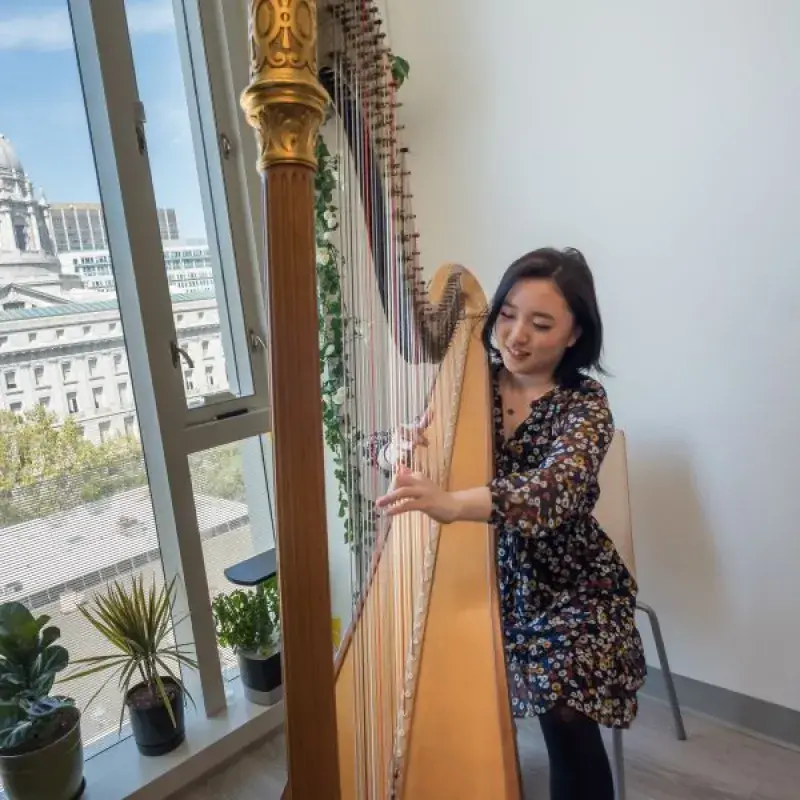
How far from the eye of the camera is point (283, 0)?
0.44 meters

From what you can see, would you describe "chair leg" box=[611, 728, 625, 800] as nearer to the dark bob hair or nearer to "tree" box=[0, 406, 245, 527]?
the dark bob hair

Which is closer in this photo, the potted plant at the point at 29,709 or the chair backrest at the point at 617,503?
the potted plant at the point at 29,709

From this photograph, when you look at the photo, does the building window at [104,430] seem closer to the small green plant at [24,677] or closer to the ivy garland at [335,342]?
the small green plant at [24,677]

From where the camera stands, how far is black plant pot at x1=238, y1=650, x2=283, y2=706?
180 cm

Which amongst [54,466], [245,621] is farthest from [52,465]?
[245,621]

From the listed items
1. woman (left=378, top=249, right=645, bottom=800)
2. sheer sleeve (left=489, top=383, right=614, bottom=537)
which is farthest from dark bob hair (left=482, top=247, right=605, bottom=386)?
sheer sleeve (left=489, top=383, right=614, bottom=537)

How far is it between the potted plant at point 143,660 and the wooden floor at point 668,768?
0.17 meters

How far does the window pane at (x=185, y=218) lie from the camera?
1.59 metres

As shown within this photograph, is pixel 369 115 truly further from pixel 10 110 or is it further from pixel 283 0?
pixel 10 110

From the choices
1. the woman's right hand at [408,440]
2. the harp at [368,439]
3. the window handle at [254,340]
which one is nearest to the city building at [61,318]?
the window handle at [254,340]

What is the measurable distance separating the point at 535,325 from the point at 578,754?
0.70m

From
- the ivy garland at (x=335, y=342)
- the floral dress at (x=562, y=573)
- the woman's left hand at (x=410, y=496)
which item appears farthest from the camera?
the floral dress at (x=562, y=573)

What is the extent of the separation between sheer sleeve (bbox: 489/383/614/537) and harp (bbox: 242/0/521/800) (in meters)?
0.14

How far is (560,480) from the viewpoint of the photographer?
38.5 inches
